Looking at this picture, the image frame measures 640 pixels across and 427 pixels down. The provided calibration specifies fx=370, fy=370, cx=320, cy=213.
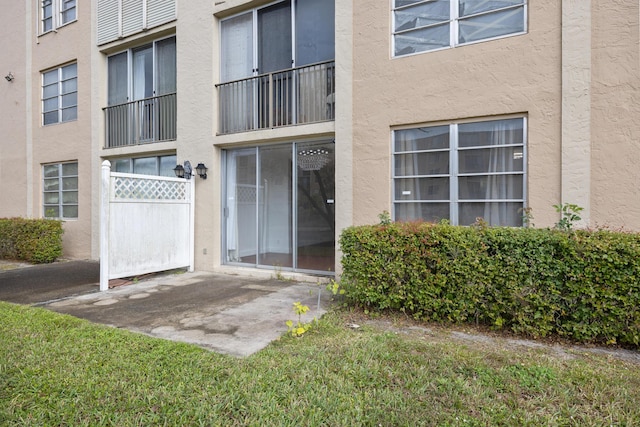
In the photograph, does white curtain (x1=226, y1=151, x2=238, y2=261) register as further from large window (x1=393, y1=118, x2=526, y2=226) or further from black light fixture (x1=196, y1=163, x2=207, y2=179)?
large window (x1=393, y1=118, x2=526, y2=226)

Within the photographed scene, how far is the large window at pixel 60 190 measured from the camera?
10.9 meters

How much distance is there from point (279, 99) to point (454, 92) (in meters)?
3.55

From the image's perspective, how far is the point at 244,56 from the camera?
27.0 ft

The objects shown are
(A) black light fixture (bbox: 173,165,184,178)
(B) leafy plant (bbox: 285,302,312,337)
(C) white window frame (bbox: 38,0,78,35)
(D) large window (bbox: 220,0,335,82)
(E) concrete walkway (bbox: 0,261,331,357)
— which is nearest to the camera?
(B) leafy plant (bbox: 285,302,312,337)

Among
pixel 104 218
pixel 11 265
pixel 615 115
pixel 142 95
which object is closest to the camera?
pixel 615 115

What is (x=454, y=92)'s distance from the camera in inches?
231

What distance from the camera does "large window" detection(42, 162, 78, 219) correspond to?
35.8 ft

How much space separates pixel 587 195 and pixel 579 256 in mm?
1546

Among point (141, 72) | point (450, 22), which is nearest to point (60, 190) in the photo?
point (141, 72)

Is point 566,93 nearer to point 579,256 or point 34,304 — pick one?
point 579,256

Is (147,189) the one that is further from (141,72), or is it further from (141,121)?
(141,72)

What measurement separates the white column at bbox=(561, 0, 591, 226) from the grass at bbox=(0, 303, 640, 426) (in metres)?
2.34

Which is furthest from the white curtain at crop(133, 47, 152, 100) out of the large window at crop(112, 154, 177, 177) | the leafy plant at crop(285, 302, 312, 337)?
the leafy plant at crop(285, 302, 312, 337)

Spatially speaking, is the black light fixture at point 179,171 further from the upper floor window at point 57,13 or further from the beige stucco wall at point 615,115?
the beige stucco wall at point 615,115
